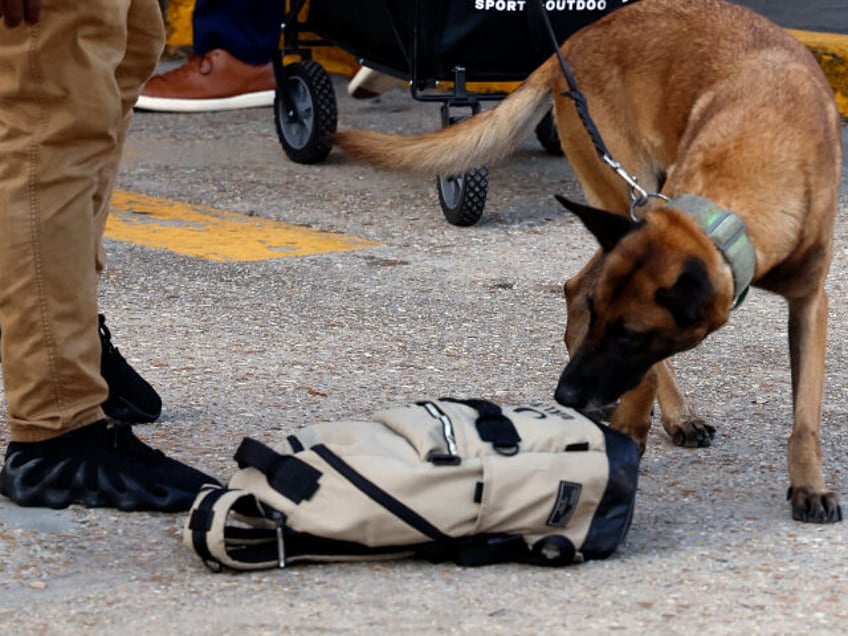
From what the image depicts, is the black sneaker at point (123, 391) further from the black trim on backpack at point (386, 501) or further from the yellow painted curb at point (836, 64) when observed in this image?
the yellow painted curb at point (836, 64)

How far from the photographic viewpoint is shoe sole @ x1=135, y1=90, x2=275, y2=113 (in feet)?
28.2

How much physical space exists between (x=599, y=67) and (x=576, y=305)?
672 millimetres

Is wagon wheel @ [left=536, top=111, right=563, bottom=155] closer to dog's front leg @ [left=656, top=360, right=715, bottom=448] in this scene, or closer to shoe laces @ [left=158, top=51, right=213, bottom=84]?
shoe laces @ [left=158, top=51, right=213, bottom=84]

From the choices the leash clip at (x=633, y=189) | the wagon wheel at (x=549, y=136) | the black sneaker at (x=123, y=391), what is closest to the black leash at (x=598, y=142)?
the leash clip at (x=633, y=189)

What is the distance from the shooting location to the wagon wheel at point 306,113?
7.17 m

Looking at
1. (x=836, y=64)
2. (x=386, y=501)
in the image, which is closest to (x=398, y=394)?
(x=386, y=501)

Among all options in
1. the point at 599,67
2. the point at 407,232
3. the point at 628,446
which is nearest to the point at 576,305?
the point at 599,67

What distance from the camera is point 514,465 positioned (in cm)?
298

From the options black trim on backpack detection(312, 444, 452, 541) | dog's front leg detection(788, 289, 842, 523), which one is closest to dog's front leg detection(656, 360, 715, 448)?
dog's front leg detection(788, 289, 842, 523)

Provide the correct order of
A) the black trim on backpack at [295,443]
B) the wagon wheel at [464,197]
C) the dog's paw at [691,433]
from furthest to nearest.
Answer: the wagon wheel at [464,197], the dog's paw at [691,433], the black trim on backpack at [295,443]

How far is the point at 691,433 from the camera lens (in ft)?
12.8

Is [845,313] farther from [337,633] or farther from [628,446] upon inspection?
[337,633]

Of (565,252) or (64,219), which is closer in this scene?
(64,219)

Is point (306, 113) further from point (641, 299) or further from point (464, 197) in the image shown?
point (641, 299)
